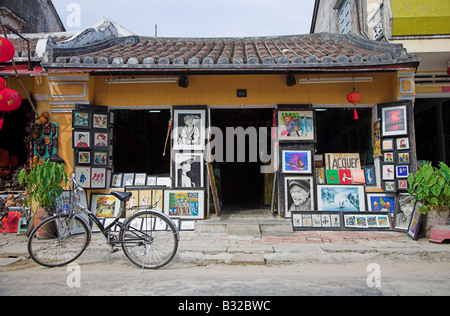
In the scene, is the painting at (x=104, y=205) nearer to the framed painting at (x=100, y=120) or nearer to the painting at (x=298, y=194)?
the framed painting at (x=100, y=120)

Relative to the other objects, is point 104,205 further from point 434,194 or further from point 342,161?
point 434,194

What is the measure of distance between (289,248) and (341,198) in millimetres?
2351

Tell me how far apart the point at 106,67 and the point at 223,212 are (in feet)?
14.5

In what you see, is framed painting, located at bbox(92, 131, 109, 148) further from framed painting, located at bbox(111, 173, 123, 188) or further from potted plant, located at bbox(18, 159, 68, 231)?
potted plant, located at bbox(18, 159, 68, 231)

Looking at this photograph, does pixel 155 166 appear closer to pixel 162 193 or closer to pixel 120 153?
pixel 120 153

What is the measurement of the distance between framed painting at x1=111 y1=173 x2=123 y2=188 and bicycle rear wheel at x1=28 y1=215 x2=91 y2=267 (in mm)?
2932

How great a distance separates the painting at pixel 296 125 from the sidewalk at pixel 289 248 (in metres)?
2.16

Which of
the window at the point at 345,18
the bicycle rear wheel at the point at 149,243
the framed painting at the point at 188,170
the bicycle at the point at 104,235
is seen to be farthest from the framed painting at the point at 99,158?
the window at the point at 345,18

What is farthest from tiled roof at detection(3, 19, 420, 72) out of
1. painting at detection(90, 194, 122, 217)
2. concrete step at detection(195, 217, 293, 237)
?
concrete step at detection(195, 217, 293, 237)

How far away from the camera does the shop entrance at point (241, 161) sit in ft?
35.9

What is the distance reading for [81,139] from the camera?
24.9 feet

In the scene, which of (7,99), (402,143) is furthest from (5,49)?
(402,143)

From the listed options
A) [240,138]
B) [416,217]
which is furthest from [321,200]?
[240,138]

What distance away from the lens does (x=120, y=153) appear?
389 inches
